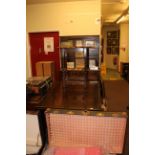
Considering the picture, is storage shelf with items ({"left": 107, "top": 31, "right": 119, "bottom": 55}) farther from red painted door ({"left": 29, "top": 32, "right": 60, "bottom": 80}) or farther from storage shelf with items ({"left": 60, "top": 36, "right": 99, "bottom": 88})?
red painted door ({"left": 29, "top": 32, "right": 60, "bottom": 80})

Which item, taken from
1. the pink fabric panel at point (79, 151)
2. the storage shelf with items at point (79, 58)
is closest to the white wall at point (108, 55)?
the storage shelf with items at point (79, 58)

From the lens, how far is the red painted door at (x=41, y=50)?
6457 mm

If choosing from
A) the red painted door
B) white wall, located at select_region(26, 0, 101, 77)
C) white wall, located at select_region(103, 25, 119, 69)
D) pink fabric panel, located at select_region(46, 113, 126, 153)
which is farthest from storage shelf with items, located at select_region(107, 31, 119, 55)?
pink fabric panel, located at select_region(46, 113, 126, 153)

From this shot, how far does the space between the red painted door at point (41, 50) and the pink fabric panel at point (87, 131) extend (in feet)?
13.6

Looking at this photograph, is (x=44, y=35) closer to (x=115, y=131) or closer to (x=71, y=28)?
(x=71, y=28)

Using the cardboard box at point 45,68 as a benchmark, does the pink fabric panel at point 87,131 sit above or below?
below

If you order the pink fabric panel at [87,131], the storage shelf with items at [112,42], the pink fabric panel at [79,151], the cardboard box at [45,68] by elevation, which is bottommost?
the pink fabric panel at [79,151]

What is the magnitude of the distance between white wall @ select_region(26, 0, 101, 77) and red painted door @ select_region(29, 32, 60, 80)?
199 mm

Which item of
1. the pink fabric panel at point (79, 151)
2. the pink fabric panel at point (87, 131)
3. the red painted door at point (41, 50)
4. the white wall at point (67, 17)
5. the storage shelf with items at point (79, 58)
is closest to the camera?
the pink fabric panel at point (79, 151)

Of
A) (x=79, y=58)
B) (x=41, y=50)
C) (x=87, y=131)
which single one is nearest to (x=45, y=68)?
(x=79, y=58)

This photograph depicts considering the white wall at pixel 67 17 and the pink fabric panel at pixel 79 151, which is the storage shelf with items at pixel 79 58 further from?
the pink fabric panel at pixel 79 151

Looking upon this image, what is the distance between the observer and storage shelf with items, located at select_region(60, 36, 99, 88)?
5262 mm

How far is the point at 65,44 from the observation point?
6.20 meters
